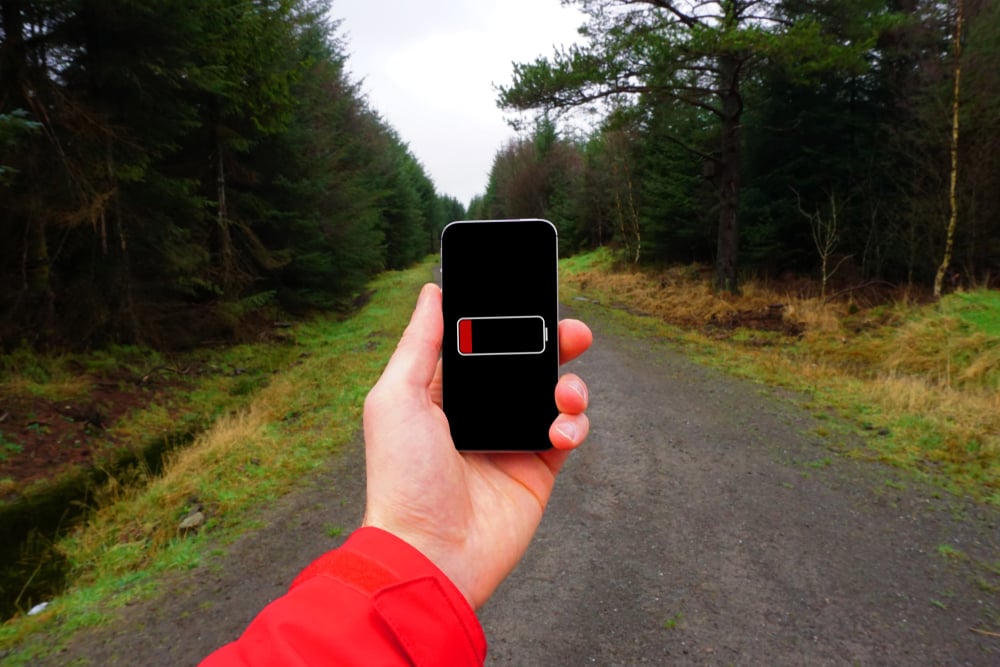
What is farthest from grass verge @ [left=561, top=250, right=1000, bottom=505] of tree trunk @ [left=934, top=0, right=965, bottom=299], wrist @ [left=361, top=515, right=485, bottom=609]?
wrist @ [left=361, top=515, right=485, bottom=609]

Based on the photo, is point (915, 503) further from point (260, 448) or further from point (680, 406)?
point (260, 448)

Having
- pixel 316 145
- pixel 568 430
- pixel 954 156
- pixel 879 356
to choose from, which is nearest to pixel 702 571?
pixel 568 430

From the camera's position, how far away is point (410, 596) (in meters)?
1.05

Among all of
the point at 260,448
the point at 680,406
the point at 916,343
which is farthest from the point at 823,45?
the point at 260,448

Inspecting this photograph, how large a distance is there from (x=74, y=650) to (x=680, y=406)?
5576mm

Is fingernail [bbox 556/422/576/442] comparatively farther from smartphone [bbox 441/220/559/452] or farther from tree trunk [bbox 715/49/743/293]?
tree trunk [bbox 715/49/743/293]

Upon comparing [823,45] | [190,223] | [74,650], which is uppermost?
[823,45]

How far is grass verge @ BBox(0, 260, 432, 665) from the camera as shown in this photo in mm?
3012

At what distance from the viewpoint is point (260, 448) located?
210 inches

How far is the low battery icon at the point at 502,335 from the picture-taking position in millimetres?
1577

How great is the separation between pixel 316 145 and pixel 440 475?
610 inches

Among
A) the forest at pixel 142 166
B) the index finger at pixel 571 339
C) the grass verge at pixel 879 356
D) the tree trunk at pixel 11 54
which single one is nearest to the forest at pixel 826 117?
the grass verge at pixel 879 356

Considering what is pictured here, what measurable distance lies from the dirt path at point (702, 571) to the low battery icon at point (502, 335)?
1856 mm

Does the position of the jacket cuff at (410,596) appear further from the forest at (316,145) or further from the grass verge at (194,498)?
the forest at (316,145)
